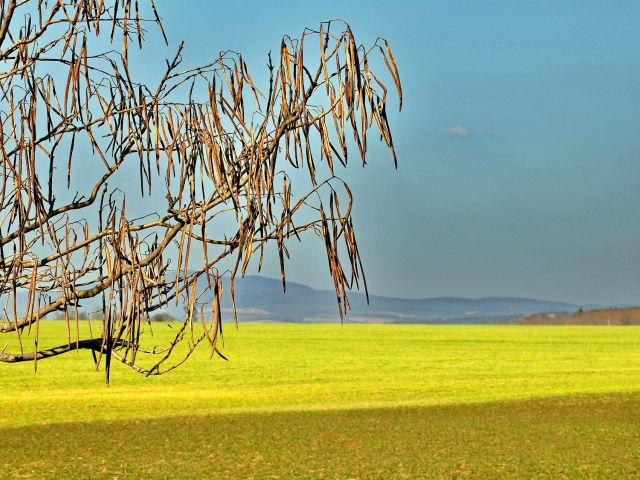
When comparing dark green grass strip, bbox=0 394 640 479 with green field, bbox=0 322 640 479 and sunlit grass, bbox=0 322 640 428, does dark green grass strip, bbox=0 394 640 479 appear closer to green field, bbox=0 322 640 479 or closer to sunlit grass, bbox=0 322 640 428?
green field, bbox=0 322 640 479

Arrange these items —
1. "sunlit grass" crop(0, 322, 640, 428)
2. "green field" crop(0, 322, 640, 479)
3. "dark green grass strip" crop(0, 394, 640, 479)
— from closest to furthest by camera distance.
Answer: "dark green grass strip" crop(0, 394, 640, 479)
"green field" crop(0, 322, 640, 479)
"sunlit grass" crop(0, 322, 640, 428)

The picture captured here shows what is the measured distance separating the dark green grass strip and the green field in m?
0.04

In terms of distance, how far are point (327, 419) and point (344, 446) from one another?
4.73 meters

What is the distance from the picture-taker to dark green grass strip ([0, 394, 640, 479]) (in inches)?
648

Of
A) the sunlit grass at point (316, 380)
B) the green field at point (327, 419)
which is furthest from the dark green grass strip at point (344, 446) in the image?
the sunlit grass at point (316, 380)

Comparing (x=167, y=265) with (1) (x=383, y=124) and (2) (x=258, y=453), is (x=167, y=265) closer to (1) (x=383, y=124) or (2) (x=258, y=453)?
(1) (x=383, y=124)

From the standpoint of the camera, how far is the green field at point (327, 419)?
17.0 meters

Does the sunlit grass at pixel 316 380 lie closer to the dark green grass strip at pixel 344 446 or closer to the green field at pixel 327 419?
the green field at pixel 327 419

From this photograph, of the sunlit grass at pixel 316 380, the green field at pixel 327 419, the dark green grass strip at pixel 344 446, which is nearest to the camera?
the dark green grass strip at pixel 344 446

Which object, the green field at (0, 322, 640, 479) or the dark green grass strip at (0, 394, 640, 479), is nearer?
the dark green grass strip at (0, 394, 640, 479)

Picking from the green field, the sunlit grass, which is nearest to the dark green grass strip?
the green field

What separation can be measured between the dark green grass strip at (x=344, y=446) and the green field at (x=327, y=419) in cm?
4

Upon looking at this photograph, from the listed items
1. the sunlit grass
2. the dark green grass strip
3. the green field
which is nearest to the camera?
the dark green grass strip

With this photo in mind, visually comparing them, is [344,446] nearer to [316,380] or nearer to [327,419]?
[327,419]
